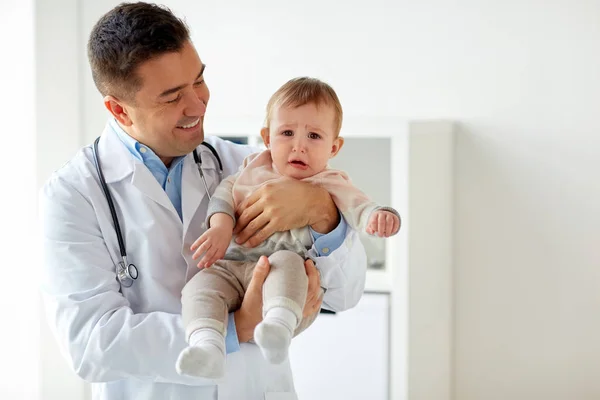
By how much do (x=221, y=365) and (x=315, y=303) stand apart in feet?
0.99

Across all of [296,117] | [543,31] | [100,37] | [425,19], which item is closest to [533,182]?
[543,31]

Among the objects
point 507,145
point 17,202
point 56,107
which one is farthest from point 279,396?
point 56,107

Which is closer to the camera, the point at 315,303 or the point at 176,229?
the point at 315,303

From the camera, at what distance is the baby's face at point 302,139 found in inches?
67.6

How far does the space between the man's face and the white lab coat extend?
0.33 feet

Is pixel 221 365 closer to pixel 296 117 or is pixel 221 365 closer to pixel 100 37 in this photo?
pixel 296 117

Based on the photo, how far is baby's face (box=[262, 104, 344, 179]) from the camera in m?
1.72

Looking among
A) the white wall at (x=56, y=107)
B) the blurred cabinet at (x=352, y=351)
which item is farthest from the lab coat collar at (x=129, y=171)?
the white wall at (x=56, y=107)

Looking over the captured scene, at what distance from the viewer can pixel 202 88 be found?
5.57 feet

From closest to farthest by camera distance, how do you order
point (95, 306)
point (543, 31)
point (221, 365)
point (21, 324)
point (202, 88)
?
point (221, 365)
point (95, 306)
point (202, 88)
point (543, 31)
point (21, 324)

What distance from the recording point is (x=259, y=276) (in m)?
1.54

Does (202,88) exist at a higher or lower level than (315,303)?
higher

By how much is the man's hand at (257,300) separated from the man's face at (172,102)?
0.34m

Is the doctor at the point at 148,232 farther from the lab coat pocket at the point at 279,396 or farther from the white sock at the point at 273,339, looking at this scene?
the white sock at the point at 273,339
